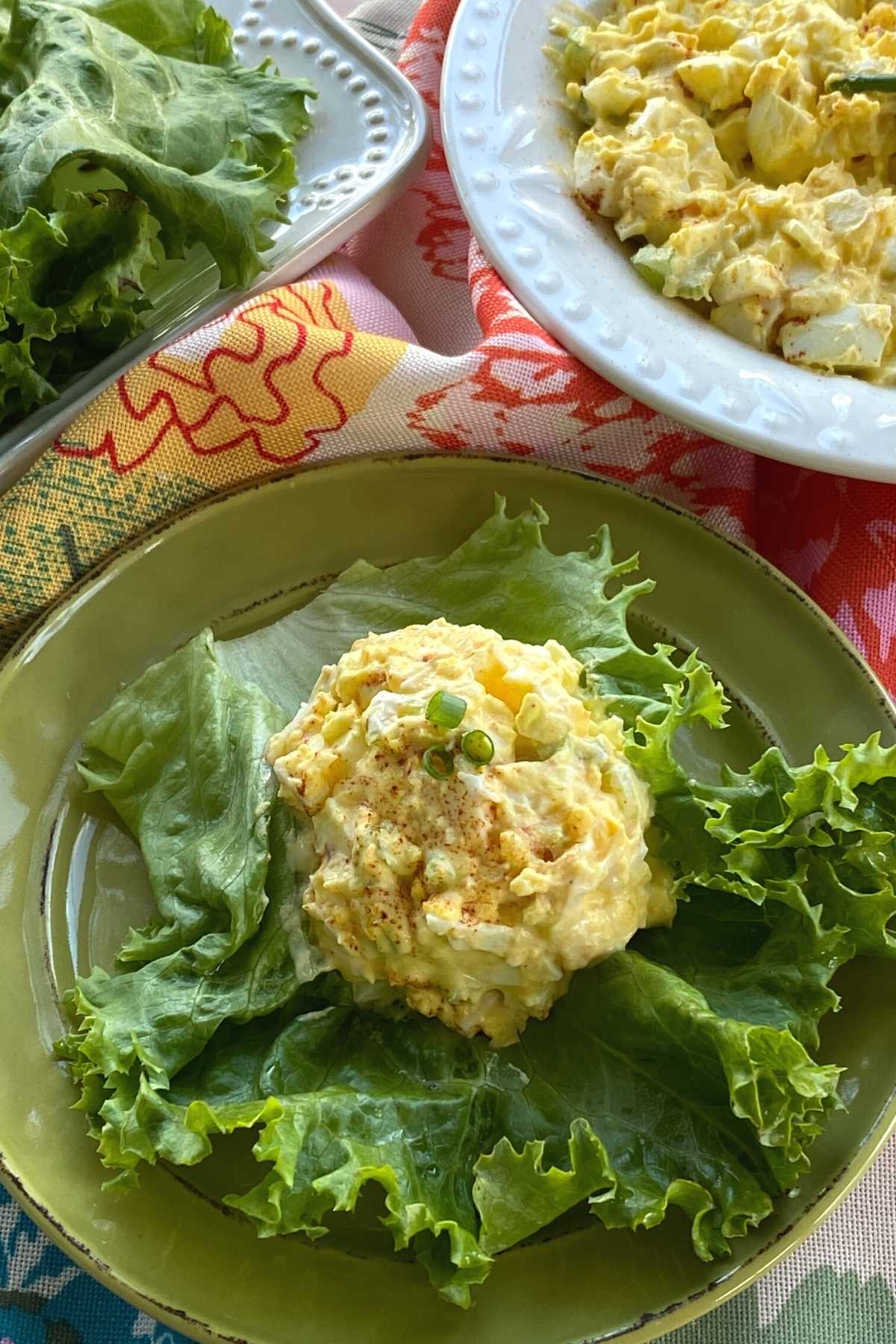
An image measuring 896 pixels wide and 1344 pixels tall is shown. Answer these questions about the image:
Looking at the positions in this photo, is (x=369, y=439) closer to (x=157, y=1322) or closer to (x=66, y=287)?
(x=66, y=287)

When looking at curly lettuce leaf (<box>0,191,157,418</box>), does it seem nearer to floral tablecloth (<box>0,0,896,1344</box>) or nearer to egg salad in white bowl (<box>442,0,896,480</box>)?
floral tablecloth (<box>0,0,896,1344</box>)

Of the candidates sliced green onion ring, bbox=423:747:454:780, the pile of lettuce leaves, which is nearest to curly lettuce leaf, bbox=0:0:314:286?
the pile of lettuce leaves

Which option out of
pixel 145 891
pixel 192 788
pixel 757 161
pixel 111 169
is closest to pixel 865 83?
pixel 757 161

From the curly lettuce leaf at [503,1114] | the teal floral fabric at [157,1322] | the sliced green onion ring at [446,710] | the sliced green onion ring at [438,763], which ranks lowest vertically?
the teal floral fabric at [157,1322]

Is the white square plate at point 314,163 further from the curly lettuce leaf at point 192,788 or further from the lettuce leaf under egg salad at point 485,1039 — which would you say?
the lettuce leaf under egg salad at point 485,1039

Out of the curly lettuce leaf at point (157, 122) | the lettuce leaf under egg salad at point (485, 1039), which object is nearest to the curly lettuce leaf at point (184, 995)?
the lettuce leaf under egg salad at point (485, 1039)

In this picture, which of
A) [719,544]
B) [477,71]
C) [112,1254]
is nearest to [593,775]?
[719,544]
